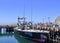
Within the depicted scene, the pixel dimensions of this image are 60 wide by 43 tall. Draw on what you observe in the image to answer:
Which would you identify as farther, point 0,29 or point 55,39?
point 0,29

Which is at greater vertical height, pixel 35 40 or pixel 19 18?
pixel 19 18

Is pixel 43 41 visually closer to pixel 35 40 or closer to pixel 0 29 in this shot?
pixel 35 40

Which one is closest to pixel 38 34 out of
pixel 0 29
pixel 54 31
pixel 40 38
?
pixel 40 38

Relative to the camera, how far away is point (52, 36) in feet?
175

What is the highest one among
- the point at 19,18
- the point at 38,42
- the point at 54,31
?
the point at 19,18

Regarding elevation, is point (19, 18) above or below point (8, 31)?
above

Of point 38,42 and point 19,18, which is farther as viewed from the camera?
point 19,18

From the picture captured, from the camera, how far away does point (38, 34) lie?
5416 centimetres

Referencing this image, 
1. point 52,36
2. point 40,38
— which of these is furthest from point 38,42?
point 52,36

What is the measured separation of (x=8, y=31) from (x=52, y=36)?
58750mm

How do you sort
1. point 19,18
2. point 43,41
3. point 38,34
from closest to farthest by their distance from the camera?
point 43,41, point 38,34, point 19,18

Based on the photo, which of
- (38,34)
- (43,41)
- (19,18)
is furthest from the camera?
(19,18)

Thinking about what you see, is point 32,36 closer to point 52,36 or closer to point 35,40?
point 35,40

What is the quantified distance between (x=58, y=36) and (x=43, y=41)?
16.0 ft
